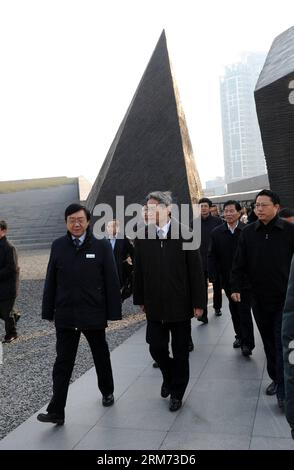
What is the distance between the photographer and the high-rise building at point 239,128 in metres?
118

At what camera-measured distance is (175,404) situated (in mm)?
3379

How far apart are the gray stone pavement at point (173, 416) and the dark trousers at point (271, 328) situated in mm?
241

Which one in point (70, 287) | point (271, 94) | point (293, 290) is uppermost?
point (271, 94)

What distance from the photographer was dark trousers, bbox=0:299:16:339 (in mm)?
5707

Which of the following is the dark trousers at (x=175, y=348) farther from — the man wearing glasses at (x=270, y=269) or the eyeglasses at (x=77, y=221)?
the eyeglasses at (x=77, y=221)

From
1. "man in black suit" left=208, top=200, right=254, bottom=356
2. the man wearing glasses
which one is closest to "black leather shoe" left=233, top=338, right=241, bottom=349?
"man in black suit" left=208, top=200, right=254, bottom=356

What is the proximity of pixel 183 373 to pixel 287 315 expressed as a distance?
2.10 meters

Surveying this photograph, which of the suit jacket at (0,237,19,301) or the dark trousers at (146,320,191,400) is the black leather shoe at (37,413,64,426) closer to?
the dark trousers at (146,320,191,400)

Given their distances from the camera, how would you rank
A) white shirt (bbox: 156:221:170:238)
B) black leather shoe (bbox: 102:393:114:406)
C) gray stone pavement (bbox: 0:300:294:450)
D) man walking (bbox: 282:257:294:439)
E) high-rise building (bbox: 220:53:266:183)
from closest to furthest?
1. man walking (bbox: 282:257:294:439)
2. gray stone pavement (bbox: 0:300:294:450)
3. white shirt (bbox: 156:221:170:238)
4. black leather shoe (bbox: 102:393:114:406)
5. high-rise building (bbox: 220:53:266:183)

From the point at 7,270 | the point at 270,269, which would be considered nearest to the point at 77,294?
the point at 270,269

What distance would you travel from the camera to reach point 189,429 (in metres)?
3.03

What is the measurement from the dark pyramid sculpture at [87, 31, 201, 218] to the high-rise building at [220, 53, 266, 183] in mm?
110748

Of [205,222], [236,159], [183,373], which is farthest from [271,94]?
[236,159]
